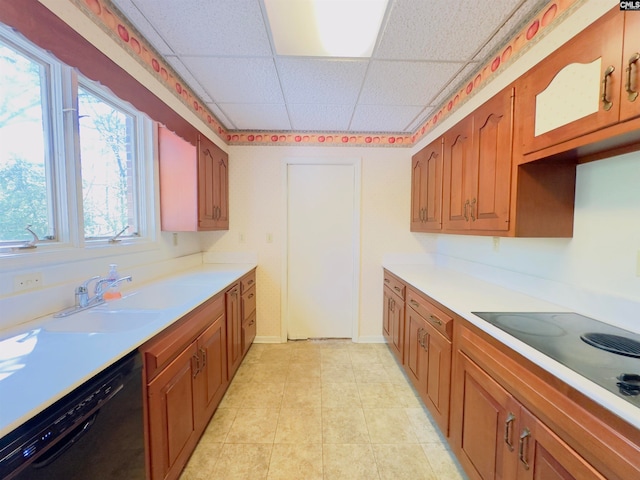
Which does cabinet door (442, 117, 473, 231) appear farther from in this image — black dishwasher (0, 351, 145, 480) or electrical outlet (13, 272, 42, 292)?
electrical outlet (13, 272, 42, 292)

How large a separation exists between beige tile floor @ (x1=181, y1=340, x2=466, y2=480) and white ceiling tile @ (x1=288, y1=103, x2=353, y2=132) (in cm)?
240

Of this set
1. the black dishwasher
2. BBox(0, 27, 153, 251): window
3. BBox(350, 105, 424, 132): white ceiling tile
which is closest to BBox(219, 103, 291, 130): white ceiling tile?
BBox(350, 105, 424, 132): white ceiling tile

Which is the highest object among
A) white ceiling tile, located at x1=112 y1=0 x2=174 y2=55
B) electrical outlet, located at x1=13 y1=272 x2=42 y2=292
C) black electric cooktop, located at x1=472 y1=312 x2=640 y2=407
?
white ceiling tile, located at x1=112 y1=0 x2=174 y2=55

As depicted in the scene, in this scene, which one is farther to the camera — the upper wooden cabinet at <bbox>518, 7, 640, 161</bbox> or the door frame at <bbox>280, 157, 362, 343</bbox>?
the door frame at <bbox>280, 157, 362, 343</bbox>

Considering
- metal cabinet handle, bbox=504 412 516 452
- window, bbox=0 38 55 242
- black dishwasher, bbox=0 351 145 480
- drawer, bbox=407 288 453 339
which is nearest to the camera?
black dishwasher, bbox=0 351 145 480

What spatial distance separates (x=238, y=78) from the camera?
185 cm

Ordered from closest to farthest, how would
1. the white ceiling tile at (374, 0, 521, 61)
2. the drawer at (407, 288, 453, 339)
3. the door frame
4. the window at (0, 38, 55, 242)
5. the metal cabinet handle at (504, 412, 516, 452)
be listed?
the metal cabinet handle at (504, 412, 516, 452), the window at (0, 38, 55, 242), the white ceiling tile at (374, 0, 521, 61), the drawer at (407, 288, 453, 339), the door frame

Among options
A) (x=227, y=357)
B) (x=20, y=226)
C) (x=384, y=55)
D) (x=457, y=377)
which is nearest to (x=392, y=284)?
(x=457, y=377)

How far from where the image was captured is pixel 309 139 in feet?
9.54

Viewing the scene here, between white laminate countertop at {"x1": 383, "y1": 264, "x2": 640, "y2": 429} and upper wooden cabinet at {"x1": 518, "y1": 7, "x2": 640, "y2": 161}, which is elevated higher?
upper wooden cabinet at {"x1": 518, "y1": 7, "x2": 640, "y2": 161}

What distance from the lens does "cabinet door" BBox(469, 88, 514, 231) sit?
4.58 ft

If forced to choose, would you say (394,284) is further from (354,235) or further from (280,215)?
(280,215)

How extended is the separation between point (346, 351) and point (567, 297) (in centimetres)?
199

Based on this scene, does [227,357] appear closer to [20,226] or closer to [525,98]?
[20,226]
